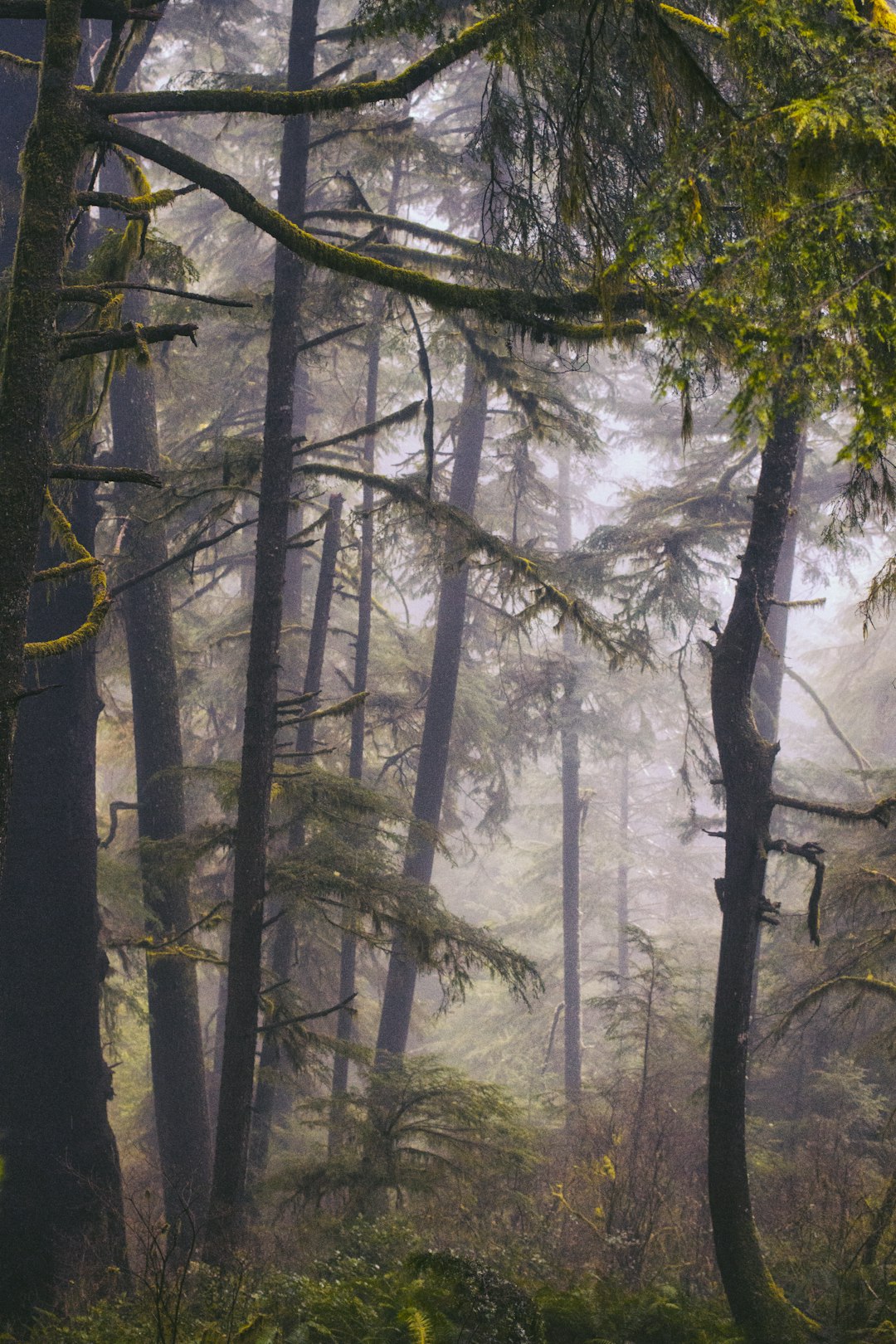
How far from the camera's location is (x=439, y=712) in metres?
13.9

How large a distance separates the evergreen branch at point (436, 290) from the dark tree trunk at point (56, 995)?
4.40 metres

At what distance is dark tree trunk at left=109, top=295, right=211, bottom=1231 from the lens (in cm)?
941

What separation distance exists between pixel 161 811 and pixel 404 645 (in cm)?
800

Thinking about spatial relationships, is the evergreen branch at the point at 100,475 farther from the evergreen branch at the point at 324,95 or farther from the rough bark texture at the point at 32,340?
the evergreen branch at the point at 324,95

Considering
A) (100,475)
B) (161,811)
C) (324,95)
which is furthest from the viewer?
(161,811)

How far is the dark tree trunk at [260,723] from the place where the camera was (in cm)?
679

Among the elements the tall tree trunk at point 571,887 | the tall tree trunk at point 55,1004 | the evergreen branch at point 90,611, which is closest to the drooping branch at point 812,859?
the evergreen branch at point 90,611

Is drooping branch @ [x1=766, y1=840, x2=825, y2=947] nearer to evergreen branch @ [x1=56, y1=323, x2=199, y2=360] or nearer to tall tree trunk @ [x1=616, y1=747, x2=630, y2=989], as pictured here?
evergreen branch @ [x1=56, y1=323, x2=199, y2=360]

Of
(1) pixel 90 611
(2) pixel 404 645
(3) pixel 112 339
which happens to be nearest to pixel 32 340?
(3) pixel 112 339

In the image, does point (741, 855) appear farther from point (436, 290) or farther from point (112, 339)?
point (112, 339)

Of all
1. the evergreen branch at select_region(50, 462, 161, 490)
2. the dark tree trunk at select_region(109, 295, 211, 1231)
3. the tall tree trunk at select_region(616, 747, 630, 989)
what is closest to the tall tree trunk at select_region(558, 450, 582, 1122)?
the tall tree trunk at select_region(616, 747, 630, 989)

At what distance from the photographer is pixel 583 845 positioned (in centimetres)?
2809

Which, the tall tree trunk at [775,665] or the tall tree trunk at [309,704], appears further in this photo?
the tall tree trunk at [775,665]

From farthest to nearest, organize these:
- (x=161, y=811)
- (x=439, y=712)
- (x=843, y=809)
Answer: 1. (x=439, y=712)
2. (x=161, y=811)
3. (x=843, y=809)
